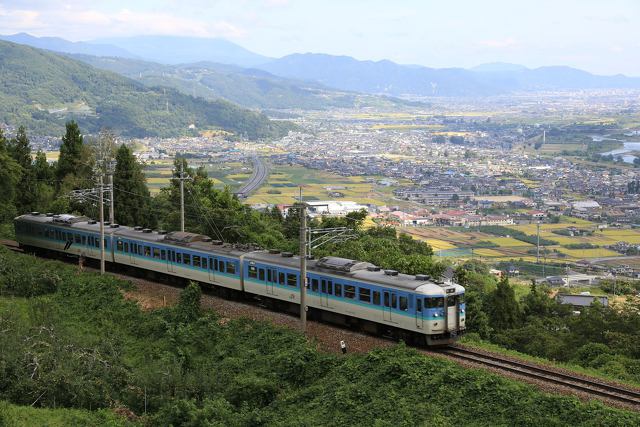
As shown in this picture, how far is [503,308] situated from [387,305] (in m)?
10.6

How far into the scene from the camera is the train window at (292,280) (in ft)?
69.5

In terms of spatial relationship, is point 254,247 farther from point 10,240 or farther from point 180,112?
point 180,112

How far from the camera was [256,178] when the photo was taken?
84.2 metres

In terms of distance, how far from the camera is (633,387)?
1523 centimetres

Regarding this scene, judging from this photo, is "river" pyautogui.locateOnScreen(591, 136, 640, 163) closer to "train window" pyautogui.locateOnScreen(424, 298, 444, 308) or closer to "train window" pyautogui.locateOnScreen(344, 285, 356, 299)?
"train window" pyautogui.locateOnScreen(344, 285, 356, 299)

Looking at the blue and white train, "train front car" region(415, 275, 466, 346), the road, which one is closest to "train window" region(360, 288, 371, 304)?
the blue and white train

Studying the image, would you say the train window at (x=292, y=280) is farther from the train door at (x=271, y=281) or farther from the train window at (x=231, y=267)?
the train window at (x=231, y=267)

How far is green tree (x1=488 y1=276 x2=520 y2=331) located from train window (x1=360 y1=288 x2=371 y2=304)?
32.0 feet

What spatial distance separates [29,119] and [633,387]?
408ft

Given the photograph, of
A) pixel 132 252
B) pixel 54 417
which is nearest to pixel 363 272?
pixel 54 417

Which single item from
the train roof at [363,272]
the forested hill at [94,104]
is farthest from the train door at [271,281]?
the forested hill at [94,104]

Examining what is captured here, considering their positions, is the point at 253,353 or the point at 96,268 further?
the point at 96,268

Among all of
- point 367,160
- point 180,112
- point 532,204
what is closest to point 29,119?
point 180,112

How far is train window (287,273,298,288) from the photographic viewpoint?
69.5ft
